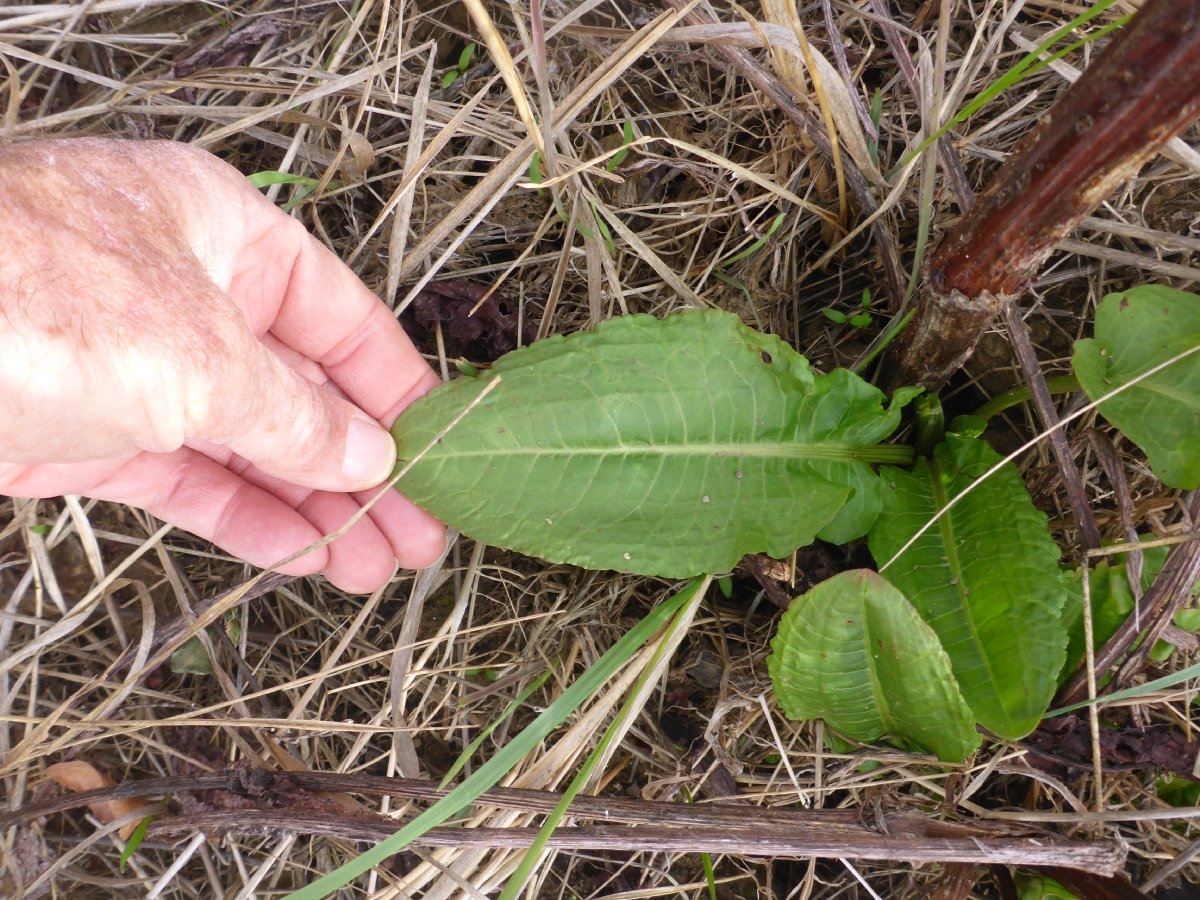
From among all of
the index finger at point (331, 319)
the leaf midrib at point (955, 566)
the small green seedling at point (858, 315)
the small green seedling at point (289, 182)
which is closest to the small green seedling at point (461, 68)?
the small green seedling at point (289, 182)

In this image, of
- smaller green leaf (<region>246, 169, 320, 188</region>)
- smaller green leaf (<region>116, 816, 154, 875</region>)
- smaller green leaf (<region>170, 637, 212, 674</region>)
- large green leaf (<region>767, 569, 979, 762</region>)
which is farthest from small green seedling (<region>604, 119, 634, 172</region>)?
smaller green leaf (<region>116, 816, 154, 875</region>)

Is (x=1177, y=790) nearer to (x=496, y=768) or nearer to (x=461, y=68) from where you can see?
(x=496, y=768)

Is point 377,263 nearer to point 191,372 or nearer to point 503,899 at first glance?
point 191,372

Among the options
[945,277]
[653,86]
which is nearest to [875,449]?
[945,277]

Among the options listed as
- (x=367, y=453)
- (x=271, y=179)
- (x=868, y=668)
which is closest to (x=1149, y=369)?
(x=868, y=668)

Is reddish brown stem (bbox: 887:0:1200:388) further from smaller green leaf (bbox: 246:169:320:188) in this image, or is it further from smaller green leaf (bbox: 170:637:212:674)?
smaller green leaf (bbox: 170:637:212:674)

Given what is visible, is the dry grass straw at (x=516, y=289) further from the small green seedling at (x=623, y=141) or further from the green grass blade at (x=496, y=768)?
the green grass blade at (x=496, y=768)
